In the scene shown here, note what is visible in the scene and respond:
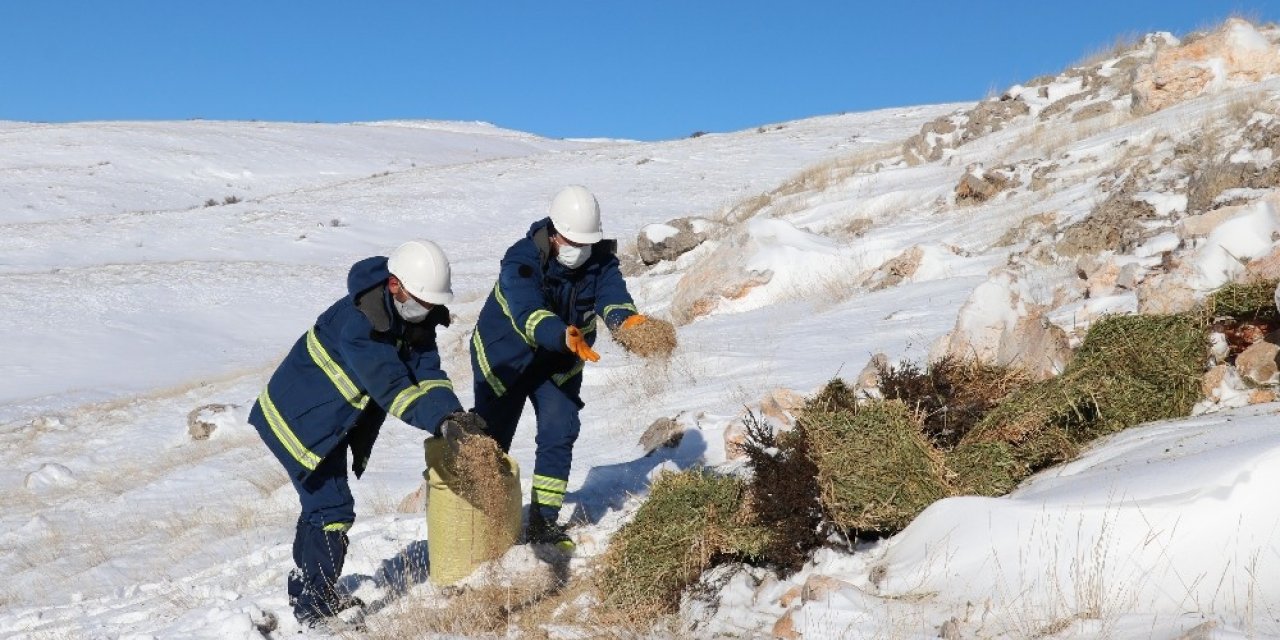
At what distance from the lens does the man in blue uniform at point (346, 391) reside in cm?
440

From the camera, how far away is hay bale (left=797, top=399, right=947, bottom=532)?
389 centimetres

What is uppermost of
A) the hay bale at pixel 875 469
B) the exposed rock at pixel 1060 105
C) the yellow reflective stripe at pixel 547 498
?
the exposed rock at pixel 1060 105

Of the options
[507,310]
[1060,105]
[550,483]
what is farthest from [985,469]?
[1060,105]

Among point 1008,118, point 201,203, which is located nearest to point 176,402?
point 1008,118

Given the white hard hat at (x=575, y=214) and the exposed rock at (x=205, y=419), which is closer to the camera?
the white hard hat at (x=575, y=214)

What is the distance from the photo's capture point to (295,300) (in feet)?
66.3

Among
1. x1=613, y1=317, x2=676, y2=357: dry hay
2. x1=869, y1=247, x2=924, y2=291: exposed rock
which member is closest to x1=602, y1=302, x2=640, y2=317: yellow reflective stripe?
x1=613, y1=317, x2=676, y2=357: dry hay

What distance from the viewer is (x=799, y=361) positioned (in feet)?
25.5

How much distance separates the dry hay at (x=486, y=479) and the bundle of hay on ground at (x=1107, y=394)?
191 cm

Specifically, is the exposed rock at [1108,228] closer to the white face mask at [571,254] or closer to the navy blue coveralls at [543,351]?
the navy blue coveralls at [543,351]

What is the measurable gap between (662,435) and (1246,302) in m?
3.24

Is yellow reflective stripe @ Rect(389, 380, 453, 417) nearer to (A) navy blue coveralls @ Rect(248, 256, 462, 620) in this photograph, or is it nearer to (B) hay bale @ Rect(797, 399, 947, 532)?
(A) navy blue coveralls @ Rect(248, 256, 462, 620)

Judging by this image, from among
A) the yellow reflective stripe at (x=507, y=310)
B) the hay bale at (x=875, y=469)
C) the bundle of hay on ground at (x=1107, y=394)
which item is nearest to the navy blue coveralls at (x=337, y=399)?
the yellow reflective stripe at (x=507, y=310)

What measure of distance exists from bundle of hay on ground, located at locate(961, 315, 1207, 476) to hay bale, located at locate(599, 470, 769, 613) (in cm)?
97
